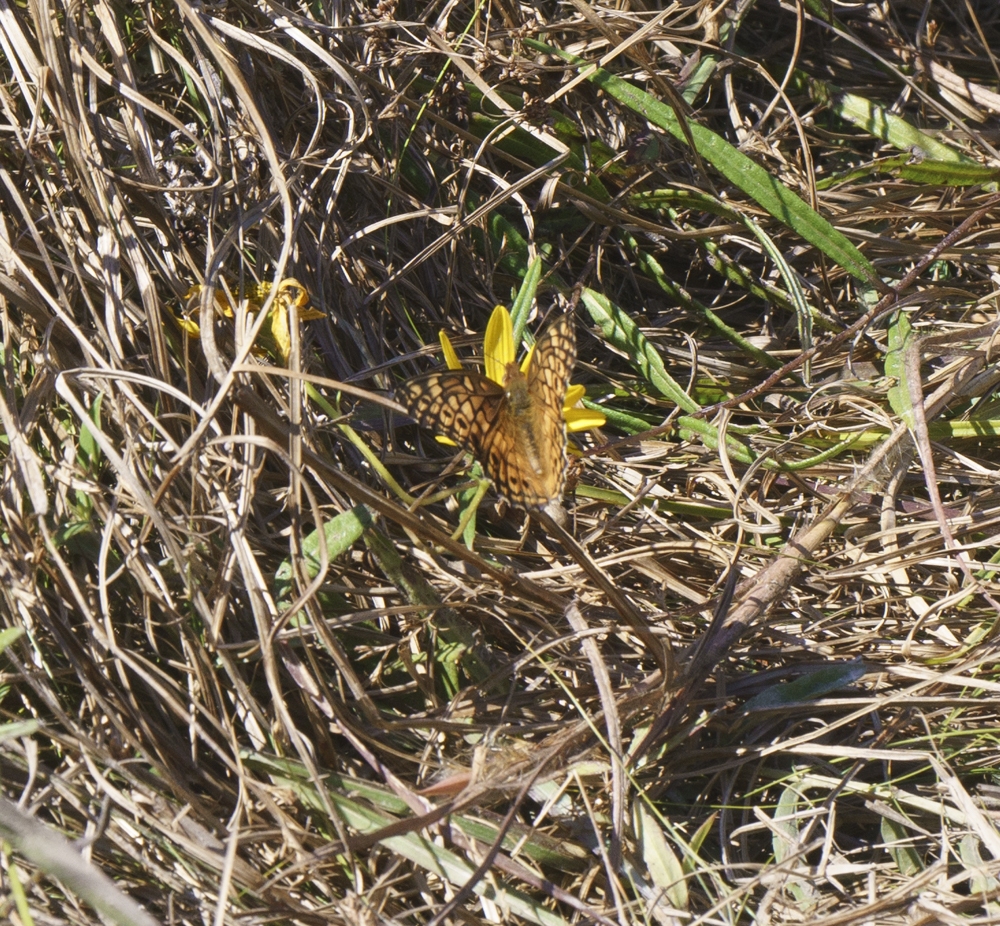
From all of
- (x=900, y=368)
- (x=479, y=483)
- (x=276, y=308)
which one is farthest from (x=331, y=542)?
(x=900, y=368)

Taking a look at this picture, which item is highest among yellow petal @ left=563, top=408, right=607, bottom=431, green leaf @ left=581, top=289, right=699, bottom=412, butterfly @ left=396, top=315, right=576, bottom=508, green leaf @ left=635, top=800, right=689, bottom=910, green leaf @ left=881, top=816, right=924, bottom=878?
butterfly @ left=396, top=315, right=576, bottom=508

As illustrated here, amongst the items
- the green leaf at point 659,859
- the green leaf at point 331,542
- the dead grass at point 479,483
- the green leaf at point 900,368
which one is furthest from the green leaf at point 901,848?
the green leaf at point 331,542

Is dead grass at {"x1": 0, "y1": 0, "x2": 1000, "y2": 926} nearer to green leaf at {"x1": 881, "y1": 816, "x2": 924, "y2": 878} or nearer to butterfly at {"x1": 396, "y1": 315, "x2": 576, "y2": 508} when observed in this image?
green leaf at {"x1": 881, "y1": 816, "x2": 924, "y2": 878}

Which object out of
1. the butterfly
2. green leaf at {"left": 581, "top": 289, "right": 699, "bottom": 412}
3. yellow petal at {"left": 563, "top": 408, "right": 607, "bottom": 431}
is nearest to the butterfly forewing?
the butterfly

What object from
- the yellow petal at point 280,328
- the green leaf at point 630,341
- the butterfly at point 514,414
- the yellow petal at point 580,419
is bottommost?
the green leaf at point 630,341

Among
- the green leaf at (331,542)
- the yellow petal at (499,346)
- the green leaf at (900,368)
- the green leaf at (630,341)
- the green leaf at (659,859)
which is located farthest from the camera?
the green leaf at (630,341)

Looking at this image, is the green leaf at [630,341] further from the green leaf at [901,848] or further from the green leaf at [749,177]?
the green leaf at [901,848]
